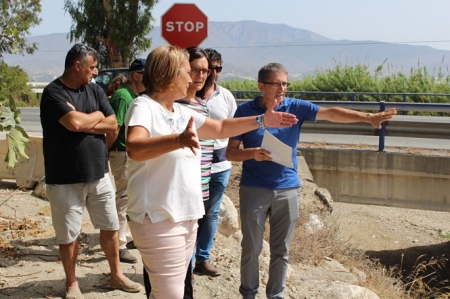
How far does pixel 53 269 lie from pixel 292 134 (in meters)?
2.37

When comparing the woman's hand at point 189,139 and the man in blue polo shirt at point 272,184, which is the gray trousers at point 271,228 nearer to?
the man in blue polo shirt at point 272,184

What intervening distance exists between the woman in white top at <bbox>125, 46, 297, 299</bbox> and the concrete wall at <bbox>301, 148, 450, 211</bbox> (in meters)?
8.17

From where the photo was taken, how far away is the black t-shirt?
4.85 meters

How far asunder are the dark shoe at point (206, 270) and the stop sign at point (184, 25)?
4112 mm

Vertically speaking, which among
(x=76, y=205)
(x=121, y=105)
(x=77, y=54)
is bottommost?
(x=76, y=205)

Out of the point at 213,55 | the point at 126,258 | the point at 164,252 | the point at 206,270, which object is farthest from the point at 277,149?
the point at 126,258

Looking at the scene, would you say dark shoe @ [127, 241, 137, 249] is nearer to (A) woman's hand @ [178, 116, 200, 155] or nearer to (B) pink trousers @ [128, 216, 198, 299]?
(B) pink trousers @ [128, 216, 198, 299]

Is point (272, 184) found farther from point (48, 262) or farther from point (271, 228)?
point (48, 262)

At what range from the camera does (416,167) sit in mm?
11336

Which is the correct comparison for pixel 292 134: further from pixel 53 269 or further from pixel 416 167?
pixel 416 167

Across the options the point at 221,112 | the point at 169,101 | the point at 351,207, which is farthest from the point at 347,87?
the point at 169,101

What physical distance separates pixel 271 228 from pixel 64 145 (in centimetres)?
168

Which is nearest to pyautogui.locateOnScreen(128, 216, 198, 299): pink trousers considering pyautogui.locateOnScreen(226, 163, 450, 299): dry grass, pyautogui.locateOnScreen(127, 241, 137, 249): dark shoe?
pyautogui.locateOnScreen(127, 241, 137, 249): dark shoe

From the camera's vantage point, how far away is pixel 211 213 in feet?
18.8
